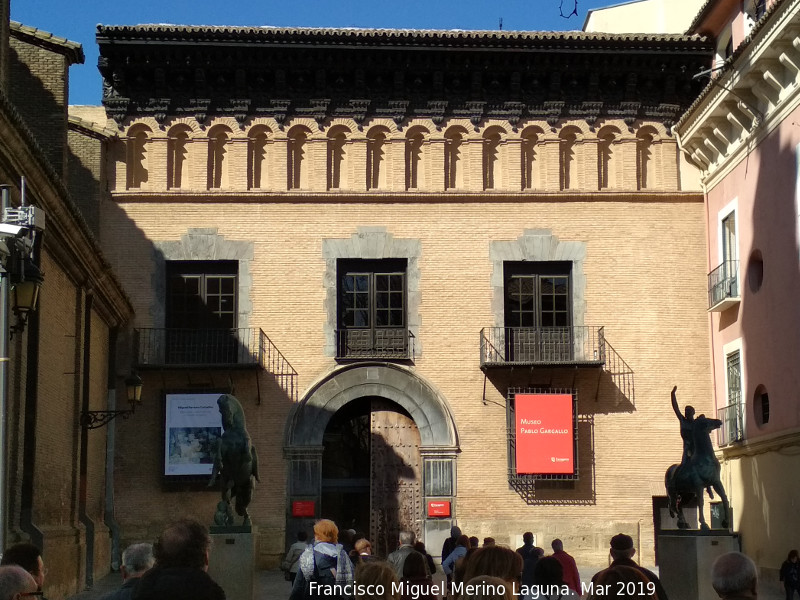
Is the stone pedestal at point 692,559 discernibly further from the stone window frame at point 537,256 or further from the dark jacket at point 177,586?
the dark jacket at point 177,586

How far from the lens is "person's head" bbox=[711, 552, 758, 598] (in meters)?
5.16

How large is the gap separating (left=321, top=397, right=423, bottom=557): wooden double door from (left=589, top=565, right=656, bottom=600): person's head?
18259 millimetres

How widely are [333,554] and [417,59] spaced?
58.6 feet

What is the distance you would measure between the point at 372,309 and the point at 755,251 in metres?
7.23

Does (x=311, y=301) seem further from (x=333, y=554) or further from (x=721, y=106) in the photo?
(x=333, y=554)

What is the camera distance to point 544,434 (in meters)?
24.2

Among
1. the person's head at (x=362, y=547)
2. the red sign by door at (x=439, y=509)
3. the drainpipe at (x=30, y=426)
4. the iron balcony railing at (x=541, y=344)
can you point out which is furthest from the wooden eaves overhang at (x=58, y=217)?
the iron balcony railing at (x=541, y=344)

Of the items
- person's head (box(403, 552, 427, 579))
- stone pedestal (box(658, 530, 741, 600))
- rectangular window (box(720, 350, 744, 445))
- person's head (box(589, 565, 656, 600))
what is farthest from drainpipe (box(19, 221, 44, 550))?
rectangular window (box(720, 350, 744, 445))

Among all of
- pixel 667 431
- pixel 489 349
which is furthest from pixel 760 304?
pixel 489 349

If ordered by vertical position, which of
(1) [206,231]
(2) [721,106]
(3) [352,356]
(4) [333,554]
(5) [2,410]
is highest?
(2) [721,106]

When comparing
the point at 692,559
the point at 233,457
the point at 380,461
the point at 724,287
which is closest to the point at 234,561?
the point at 233,457

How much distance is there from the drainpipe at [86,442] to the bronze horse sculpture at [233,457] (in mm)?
5202

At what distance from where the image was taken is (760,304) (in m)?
22.3

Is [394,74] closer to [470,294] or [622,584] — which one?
[470,294]
